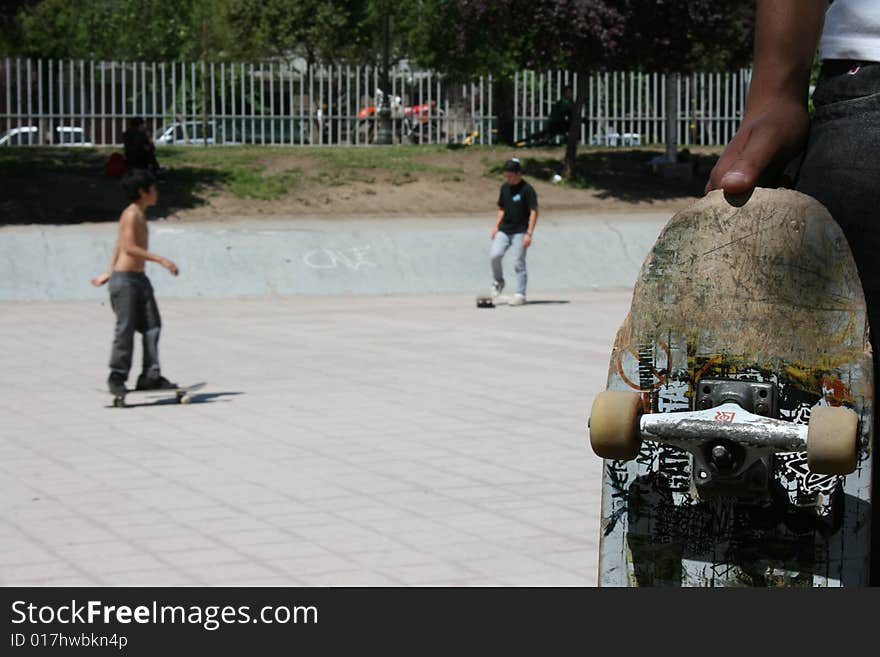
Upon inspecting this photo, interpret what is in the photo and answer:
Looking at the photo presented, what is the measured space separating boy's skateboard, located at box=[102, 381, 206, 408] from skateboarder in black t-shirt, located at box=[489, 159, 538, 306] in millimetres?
6913

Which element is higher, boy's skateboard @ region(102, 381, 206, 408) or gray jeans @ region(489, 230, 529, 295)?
gray jeans @ region(489, 230, 529, 295)

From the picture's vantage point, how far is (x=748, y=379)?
2283mm

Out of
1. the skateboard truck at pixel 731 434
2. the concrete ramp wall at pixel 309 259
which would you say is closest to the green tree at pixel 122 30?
the concrete ramp wall at pixel 309 259

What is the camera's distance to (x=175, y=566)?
561 cm

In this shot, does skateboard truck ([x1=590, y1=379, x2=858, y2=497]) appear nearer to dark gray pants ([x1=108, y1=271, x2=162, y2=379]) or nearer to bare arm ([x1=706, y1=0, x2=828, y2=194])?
bare arm ([x1=706, y1=0, x2=828, y2=194])

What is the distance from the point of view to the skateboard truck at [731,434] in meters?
2.03

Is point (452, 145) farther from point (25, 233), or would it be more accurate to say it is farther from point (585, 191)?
point (25, 233)

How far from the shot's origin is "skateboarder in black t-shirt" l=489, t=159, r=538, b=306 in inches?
674

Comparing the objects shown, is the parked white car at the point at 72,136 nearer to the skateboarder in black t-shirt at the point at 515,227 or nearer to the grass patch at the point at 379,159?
the grass patch at the point at 379,159

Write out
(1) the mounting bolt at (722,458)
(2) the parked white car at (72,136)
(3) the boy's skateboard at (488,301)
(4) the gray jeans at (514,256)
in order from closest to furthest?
1. (1) the mounting bolt at (722,458)
2. (3) the boy's skateboard at (488,301)
3. (4) the gray jeans at (514,256)
4. (2) the parked white car at (72,136)

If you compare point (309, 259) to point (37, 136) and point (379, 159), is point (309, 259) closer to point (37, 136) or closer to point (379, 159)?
point (379, 159)

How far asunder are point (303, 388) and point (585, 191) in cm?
1747

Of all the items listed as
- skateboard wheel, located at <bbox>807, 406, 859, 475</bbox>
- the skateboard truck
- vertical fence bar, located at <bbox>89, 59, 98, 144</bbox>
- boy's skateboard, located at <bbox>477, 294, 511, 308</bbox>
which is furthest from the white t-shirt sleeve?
vertical fence bar, located at <bbox>89, 59, 98, 144</bbox>

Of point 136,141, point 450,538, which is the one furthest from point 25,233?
point 450,538
